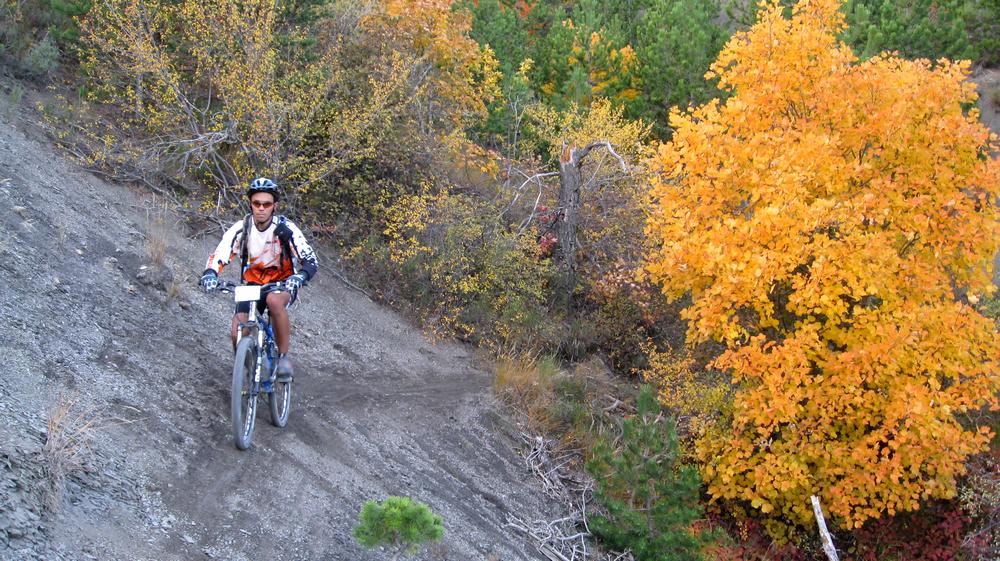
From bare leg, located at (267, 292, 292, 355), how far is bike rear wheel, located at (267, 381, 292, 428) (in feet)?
1.82

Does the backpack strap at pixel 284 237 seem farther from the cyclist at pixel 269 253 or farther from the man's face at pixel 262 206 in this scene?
the man's face at pixel 262 206

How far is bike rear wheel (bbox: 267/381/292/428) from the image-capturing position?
745 centimetres

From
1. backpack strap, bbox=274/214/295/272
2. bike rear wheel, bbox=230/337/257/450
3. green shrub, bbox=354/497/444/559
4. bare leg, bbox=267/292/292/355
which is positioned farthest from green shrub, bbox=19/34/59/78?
green shrub, bbox=354/497/444/559

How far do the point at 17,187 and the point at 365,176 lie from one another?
5249 millimetres

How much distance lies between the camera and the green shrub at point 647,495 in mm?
9000

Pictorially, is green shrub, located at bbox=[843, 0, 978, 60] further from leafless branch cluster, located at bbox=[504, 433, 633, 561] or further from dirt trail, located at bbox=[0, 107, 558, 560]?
dirt trail, located at bbox=[0, 107, 558, 560]

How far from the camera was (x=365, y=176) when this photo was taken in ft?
45.6

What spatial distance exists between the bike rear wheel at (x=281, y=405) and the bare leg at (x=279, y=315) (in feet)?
1.82

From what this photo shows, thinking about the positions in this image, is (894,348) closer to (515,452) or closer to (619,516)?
(619,516)

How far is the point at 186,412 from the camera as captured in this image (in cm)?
709

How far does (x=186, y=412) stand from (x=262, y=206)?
1.81 m

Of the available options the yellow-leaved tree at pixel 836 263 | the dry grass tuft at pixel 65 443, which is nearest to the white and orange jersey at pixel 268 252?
the dry grass tuft at pixel 65 443

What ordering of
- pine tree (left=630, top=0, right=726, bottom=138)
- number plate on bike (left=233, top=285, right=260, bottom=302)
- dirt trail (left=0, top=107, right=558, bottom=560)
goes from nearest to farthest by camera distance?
dirt trail (left=0, top=107, right=558, bottom=560) → number plate on bike (left=233, top=285, right=260, bottom=302) → pine tree (left=630, top=0, right=726, bottom=138)

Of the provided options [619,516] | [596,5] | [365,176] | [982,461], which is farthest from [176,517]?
[596,5]
